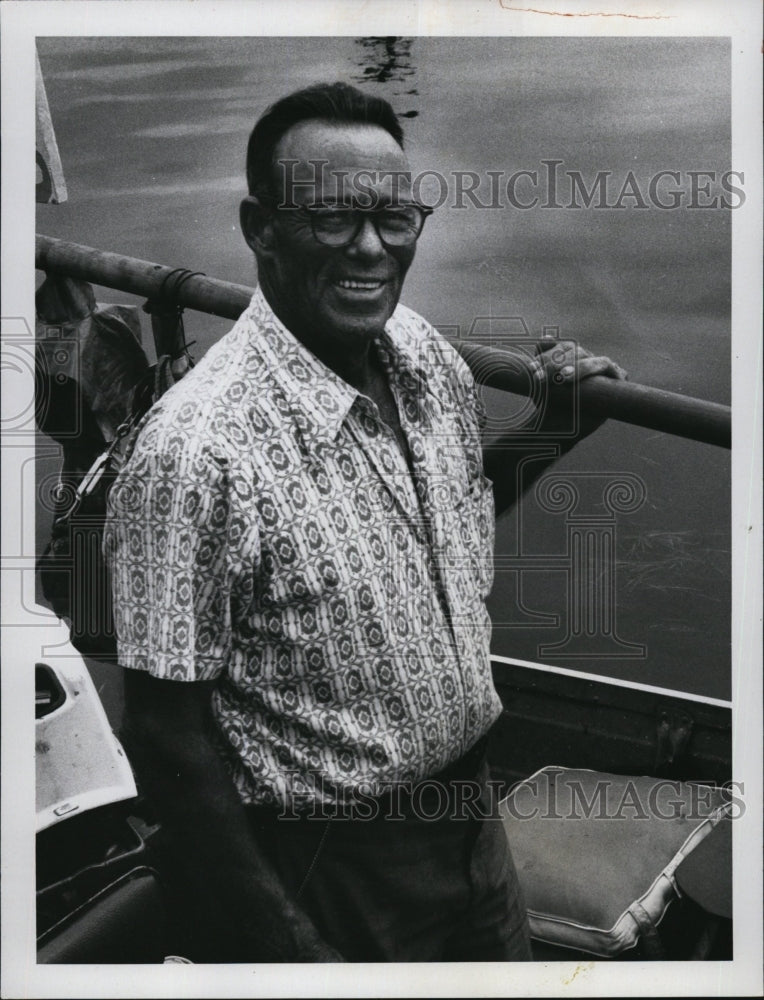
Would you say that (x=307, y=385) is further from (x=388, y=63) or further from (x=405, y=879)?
(x=405, y=879)

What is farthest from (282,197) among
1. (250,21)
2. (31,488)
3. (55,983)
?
(55,983)

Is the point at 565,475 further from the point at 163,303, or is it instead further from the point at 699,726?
the point at 163,303

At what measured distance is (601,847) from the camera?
2801 millimetres

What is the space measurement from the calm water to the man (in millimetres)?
102

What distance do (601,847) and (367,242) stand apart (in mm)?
1613

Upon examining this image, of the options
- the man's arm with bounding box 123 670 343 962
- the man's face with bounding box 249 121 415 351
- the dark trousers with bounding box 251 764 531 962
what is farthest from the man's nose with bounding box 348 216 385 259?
the dark trousers with bounding box 251 764 531 962

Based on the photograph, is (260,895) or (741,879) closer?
(260,895)

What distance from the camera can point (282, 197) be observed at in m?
2.65

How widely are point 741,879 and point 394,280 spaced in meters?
1.76

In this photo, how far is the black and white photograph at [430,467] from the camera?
267cm

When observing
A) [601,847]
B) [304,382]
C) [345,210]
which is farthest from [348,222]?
[601,847]

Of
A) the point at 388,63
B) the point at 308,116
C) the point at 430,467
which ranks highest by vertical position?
the point at 388,63

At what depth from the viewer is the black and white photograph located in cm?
267

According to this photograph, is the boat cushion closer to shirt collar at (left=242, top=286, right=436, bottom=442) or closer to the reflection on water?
shirt collar at (left=242, top=286, right=436, bottom=442)
